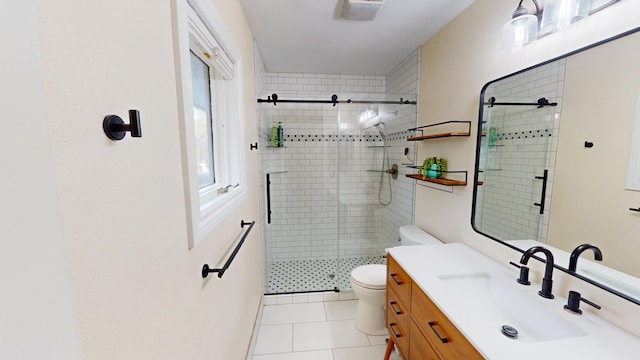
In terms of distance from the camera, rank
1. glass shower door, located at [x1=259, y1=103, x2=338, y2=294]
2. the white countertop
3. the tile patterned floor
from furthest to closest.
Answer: glass shower door, located at [x1=259, y1=103, x2=338, y2=294] → the tile patterned floor → the white countertop

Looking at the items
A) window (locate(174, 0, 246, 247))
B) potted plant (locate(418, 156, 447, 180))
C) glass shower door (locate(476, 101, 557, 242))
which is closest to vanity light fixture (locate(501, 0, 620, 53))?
glass shower door (locate(476, 101, 557, 242))

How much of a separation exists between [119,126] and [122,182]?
12 centimetres

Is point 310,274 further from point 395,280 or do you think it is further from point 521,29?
point 521,29

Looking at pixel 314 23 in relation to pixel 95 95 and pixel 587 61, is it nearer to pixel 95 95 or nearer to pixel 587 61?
pixel 587 61

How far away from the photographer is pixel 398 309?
162cm

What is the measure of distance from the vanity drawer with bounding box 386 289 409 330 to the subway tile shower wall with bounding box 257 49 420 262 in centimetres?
138

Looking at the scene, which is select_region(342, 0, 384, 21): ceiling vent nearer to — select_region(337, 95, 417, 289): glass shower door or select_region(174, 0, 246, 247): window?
select_region(174, 0, 246, 247): window

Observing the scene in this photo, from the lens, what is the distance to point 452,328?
1032mm

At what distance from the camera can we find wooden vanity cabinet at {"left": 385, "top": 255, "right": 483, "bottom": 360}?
1.02m

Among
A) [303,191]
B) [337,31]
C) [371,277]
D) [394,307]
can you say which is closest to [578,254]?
[394,307]

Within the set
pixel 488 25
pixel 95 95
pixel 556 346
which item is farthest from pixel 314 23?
pixel 556 346

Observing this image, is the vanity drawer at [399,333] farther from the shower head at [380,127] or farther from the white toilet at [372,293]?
the shower head at [380,127]

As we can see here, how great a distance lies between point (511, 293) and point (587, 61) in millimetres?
1075

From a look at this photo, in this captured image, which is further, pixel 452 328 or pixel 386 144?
pixel 386 144
